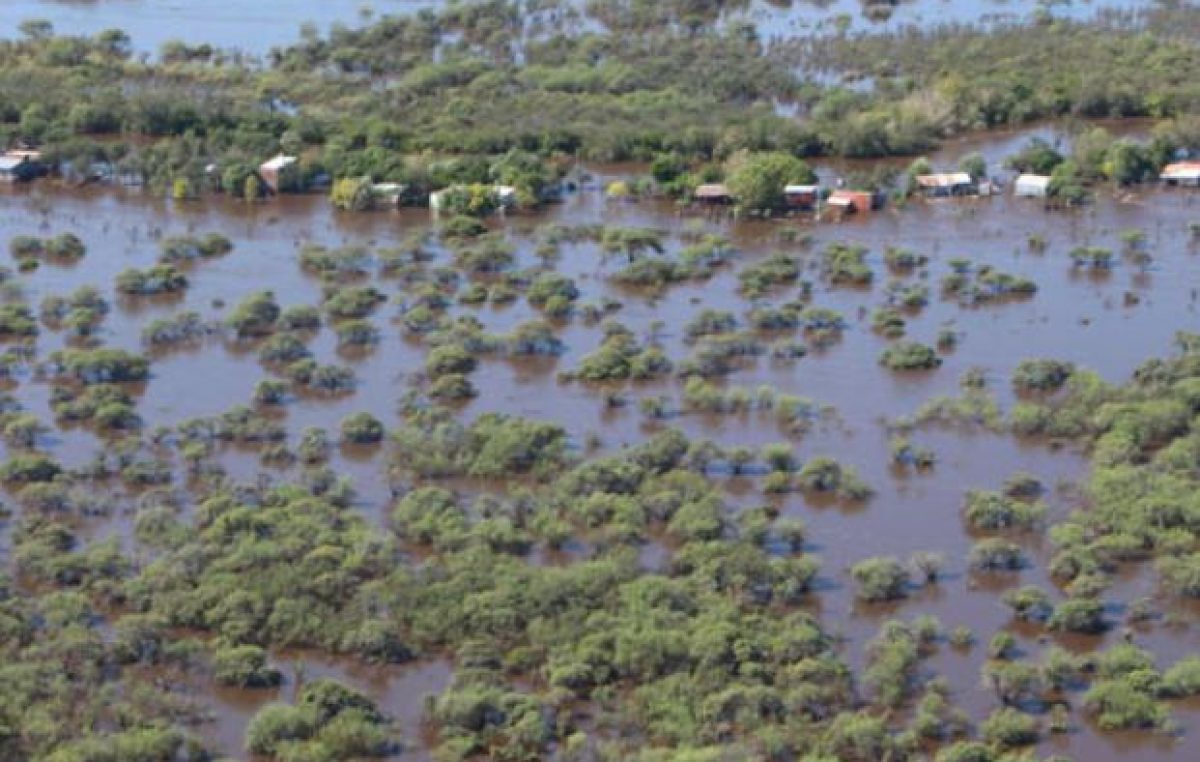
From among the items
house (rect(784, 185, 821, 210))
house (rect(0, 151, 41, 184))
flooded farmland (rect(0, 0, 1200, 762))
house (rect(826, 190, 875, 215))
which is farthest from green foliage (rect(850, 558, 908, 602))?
house (rect(0, 151, 41, 184))

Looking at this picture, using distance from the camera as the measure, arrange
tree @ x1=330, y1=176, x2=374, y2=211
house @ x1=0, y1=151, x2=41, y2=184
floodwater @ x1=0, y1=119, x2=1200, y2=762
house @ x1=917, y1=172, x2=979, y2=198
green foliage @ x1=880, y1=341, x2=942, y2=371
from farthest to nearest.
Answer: house @ x1=0, y1=151, x2=41, y2=184 → house @ x1=917, y1=172, x2=979, y2=198 → tree @ x1=330, y1=176, x2=374, y2=211 → green foliage @ x1=880, y1=341, x2=942, y2=371 → floodwater @ x1=0, y1=119, x2=1200, y2=762

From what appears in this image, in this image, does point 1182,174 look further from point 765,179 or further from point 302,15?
point 302,15

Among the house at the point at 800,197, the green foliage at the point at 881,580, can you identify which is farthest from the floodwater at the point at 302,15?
the green foliage at the point at 881,580

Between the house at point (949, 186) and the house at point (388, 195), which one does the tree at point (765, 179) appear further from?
the house at point (388, 195)

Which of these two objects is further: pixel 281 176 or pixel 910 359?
pixel 281 176

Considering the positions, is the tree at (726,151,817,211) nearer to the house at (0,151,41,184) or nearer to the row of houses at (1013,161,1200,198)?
the row of houses at (1013,161,1200,198)

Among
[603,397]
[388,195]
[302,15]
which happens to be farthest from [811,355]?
[302,15]

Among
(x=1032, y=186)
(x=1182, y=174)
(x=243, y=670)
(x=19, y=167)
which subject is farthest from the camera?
(x=19, y=167)
